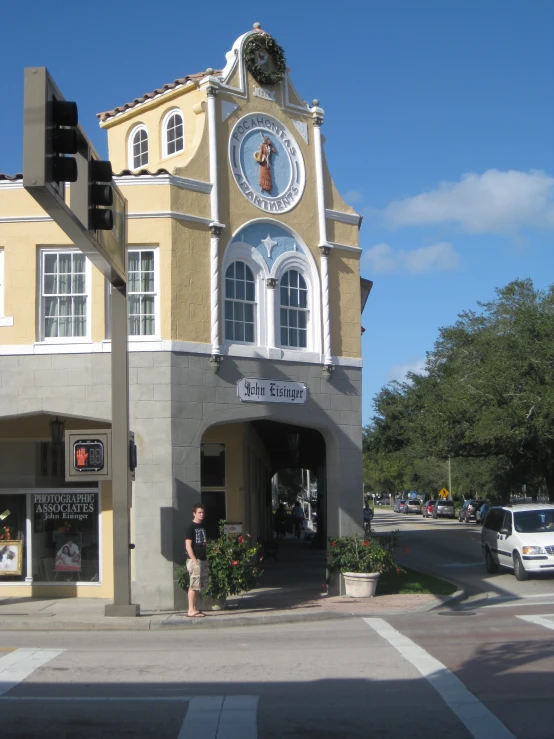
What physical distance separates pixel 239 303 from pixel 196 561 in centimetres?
513

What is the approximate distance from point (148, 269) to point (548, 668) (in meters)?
9.80

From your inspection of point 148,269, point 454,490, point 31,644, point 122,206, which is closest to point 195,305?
point 148,269

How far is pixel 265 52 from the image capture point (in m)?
17.9

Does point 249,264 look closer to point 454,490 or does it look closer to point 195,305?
point 195,305

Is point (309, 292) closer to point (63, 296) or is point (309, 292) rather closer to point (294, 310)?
point (294, 310)

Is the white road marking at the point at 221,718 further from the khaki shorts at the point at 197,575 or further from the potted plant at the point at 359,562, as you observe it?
the potted plant at the point at 359,562

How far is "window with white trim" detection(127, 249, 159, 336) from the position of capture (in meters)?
16.0

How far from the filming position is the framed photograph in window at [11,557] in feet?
56.6

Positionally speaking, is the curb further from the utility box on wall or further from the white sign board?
the white sign board

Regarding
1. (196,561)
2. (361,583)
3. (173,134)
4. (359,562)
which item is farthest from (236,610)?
(173,134)

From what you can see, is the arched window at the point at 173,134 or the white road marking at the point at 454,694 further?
the arched window at the point at 173,134

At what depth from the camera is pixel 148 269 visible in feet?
53.1

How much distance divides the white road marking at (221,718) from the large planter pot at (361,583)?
28.7ft

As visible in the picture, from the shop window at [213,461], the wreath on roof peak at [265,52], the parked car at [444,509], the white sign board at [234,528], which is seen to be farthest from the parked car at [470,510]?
the wreath on roof peak at [265,52]
